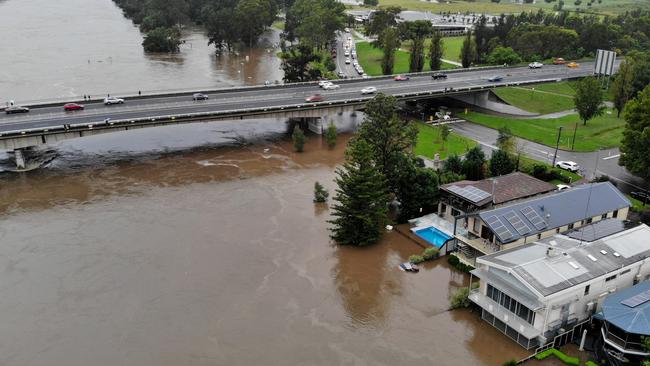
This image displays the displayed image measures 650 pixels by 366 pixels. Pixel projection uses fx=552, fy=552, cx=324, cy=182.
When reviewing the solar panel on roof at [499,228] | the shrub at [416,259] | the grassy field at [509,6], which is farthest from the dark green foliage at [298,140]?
the grassy field at [509,6]

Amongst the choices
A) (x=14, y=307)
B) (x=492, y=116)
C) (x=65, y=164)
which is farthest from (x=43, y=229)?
(x=492, y=116)

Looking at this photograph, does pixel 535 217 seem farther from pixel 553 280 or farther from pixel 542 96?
pixel 542 96

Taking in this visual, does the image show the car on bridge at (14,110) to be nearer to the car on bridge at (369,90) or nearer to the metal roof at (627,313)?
the car on bridge at (369,90)

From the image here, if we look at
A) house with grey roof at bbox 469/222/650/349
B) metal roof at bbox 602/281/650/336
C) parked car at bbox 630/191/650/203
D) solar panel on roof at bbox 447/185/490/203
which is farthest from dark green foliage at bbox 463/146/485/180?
metal roof at bbox 602/281/650/336

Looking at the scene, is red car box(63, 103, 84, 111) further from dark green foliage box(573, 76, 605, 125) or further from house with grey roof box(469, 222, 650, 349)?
dark green foliage box(573, 76, 605, 125)

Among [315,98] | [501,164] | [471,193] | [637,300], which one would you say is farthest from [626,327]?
[315,98]

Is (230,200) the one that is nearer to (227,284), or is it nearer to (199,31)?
(227,284)
